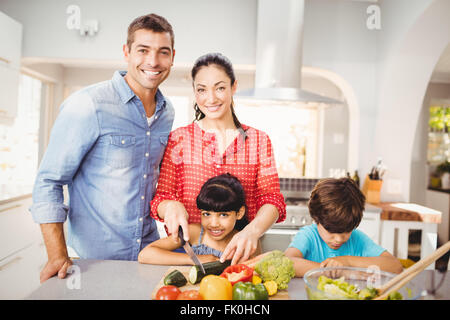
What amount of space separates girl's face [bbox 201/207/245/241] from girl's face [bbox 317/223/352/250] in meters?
0.22

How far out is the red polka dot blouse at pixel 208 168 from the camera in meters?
0.84

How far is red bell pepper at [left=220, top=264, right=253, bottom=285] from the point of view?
0.70m

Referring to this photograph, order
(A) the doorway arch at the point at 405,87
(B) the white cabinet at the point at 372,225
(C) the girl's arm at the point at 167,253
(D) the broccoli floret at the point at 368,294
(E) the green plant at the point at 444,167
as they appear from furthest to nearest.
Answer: (E) the green plant at the point at 444,167
(B) the white cabinet at the point at 372,225
(A) the doorway arch at the point at 405,87
(C) the girl's arm at the point at 167,253
(D) the broccoli floret at the point at 368,294

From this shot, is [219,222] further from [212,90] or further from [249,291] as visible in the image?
[212,90]

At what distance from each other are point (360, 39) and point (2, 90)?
149 cm

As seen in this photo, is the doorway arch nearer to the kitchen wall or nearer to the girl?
the kitchen wall

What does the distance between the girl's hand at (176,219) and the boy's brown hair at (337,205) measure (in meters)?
0.34

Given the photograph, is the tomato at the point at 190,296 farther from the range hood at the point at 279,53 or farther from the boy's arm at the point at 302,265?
the range hood at the point at 279,53

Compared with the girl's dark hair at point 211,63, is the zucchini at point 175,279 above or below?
below

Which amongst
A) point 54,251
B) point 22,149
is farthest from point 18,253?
point 22,149

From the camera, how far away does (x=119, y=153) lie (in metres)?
0.87

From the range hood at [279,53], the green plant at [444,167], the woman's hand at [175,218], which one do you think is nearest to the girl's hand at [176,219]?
the woman's hand at [175,218]

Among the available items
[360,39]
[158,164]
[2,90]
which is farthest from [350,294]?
[2,90]
